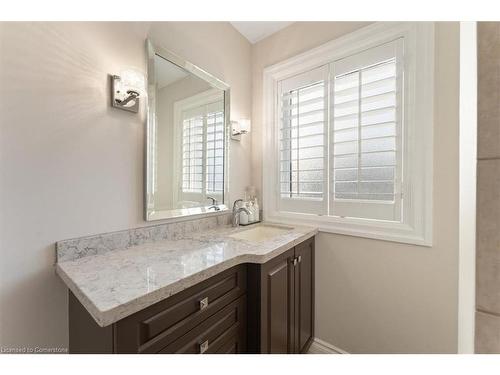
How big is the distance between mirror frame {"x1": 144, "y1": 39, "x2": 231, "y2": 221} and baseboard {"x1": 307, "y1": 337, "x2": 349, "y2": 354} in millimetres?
1146

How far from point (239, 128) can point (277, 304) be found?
130cm

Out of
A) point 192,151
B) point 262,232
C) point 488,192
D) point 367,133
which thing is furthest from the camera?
point 262,232

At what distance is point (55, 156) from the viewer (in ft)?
3.00

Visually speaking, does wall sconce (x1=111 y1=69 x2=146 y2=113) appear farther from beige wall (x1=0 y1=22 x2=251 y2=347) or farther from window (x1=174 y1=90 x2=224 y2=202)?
window (x1=174 y1=90 x2=224 y2=202)

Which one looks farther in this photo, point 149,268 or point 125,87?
point 125,87

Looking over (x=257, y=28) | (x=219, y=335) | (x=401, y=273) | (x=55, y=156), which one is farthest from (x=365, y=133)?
(x=55, y=156)

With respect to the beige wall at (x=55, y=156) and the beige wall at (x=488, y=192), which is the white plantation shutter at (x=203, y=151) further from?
the beige wall at (x=488, y=192)

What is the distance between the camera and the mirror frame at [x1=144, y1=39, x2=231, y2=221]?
1208mm

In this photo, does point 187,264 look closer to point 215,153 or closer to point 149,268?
point 149,268

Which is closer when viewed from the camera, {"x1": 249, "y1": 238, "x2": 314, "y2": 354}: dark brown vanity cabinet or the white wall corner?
the white wall corner

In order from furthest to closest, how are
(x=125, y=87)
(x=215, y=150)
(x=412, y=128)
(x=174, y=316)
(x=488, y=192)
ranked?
(x=215, y=150) < (x=412, y=128) < (x=125, y=87) < (x=174, y=316) < (x=488, y=192)

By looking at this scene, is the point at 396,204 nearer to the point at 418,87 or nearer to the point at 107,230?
the point at 418,87

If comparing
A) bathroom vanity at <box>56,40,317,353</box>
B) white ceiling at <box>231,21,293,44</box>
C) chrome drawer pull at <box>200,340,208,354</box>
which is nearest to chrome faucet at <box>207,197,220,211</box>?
bathroom vanity at <box>56,40,317,353</box>
